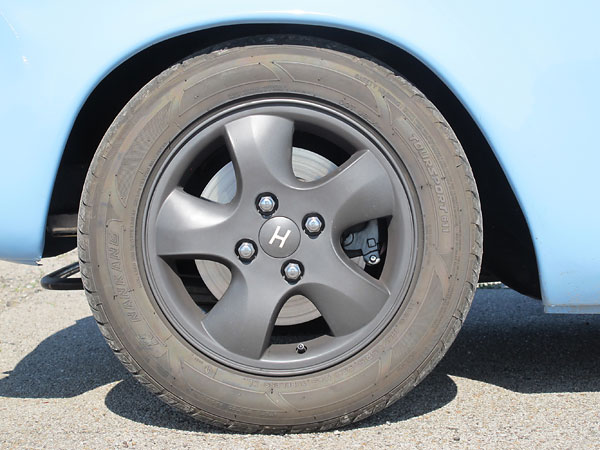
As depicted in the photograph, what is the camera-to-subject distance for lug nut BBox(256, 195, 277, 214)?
192 cm

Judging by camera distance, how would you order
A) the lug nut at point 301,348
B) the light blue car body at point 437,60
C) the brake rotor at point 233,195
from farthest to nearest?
the brake rotor at point 233,195 < the lug nut at point 301,348 < the light blue car body at point 437,60

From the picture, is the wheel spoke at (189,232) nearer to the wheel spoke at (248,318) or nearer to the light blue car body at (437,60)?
the wheel spoke at (248,318)

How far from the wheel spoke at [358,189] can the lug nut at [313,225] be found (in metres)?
0.04

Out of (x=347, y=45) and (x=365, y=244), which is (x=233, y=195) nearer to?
(x=365, y=244)

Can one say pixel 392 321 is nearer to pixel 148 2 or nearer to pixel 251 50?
pixel 251 50

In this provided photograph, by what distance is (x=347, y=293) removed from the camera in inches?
76.4

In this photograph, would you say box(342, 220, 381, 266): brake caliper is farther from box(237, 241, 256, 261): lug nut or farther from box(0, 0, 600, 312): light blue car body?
box(0, 0, 600, 312): light blue car body

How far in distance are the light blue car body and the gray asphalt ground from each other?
609 millimetres

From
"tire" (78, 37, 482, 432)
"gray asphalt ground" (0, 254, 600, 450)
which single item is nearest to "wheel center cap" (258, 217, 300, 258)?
"tire" (78, 37, 482, 432)

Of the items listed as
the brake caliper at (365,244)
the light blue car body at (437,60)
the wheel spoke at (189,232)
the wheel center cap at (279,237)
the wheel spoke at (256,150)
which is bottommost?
the wheel spoke at (189,232)

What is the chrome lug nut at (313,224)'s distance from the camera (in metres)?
1.92

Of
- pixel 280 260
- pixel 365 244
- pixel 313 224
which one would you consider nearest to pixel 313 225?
pixel 313 224

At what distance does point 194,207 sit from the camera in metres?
1.95

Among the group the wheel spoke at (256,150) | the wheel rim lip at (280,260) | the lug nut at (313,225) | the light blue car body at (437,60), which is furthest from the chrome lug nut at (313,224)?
the light blue car body at (437,60)
